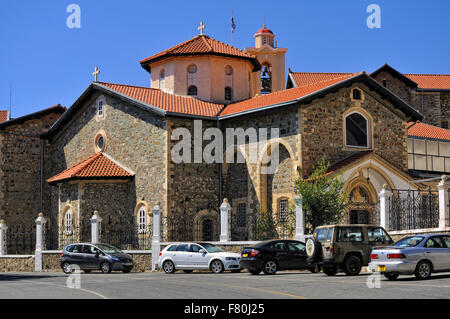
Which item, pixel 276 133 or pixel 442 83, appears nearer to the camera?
pixel 276 133

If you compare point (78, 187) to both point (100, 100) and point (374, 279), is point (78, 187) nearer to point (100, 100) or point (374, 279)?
point (100, 100)

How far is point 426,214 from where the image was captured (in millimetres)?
23812

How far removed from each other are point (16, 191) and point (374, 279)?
27095 mm

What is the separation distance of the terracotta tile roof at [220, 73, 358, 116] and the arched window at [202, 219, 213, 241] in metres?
5.33

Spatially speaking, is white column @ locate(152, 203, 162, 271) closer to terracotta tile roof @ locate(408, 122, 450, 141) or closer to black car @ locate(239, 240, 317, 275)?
black car @ locate(239, 240, 317, 275)

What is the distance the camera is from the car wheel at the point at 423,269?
17.3 metres

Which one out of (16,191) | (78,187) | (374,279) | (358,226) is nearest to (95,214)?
(78,187)

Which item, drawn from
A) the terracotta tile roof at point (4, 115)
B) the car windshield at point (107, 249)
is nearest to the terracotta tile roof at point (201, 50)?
the car windshield at point (107, 249)

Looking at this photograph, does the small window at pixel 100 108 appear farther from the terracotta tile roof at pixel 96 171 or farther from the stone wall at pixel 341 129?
the stone wall at pixel 341 129

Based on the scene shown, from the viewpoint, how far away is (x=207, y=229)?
32.1 meters

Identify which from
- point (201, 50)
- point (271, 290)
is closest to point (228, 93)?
point (201, 50)

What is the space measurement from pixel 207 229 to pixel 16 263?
407 inches

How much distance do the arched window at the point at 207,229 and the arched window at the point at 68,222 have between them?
6.80 metres

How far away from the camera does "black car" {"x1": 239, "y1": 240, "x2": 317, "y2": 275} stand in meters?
22.1
